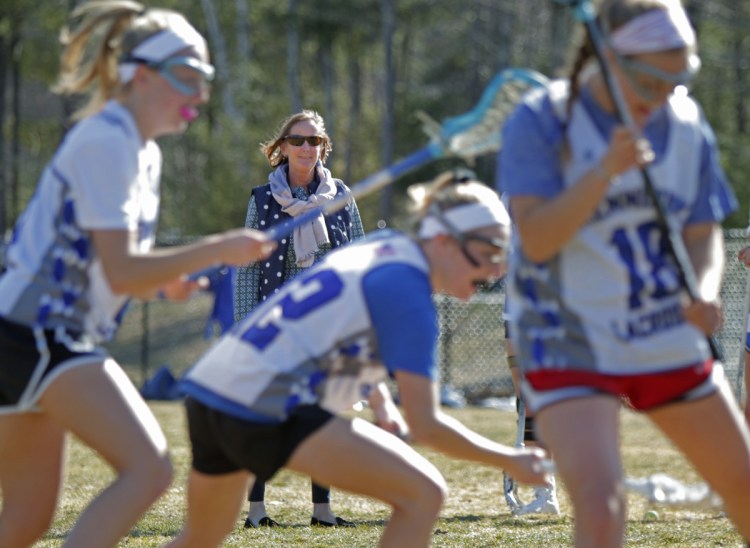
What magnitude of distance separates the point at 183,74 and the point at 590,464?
156 centimetres

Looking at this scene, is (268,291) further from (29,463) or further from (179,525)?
(29,463)

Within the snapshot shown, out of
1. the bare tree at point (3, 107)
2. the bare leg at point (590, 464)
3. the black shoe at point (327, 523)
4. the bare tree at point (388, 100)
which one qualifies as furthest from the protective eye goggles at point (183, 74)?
the bare tree at point (3, 107)

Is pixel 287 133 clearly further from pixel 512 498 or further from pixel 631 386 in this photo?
pixel 631 386

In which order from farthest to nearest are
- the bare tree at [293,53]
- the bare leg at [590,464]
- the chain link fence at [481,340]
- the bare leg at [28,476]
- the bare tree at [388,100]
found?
the bare tree at [293,53] < the bare tree at [388,100] < the chain link fence at [481,340] < the bare leg at [28,476] < the bare leg at [590,464]

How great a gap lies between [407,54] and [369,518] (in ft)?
118

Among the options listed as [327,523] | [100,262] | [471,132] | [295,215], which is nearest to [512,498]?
[327,523]

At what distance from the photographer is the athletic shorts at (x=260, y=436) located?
370 cm

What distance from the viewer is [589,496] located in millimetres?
3375

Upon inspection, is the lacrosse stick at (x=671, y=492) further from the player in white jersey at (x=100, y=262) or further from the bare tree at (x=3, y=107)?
the bare tree at (x=3, y=107)

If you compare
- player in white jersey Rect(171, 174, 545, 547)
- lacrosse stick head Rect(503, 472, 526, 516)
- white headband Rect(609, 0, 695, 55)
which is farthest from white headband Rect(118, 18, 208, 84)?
lacrosse stick head Rect(503, 472, 526, 516)

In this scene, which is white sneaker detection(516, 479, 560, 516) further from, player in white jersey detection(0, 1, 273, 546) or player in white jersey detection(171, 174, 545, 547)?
player in white jersey detection(0, 1, 273, 546)

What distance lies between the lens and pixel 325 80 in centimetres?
3781

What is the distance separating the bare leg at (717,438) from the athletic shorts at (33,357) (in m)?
1.60

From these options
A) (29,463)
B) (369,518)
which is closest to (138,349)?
(369,518)
